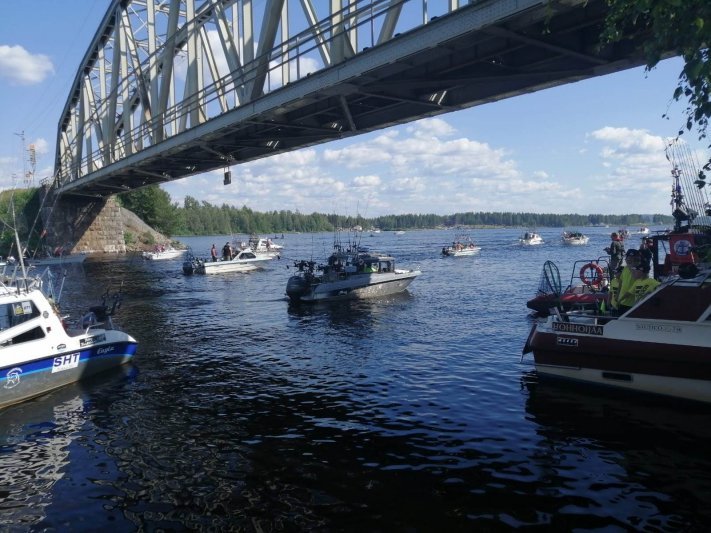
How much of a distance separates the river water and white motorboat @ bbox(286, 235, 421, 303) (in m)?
10.5

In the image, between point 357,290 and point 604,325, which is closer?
point 604,325

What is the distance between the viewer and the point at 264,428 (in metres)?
11.0

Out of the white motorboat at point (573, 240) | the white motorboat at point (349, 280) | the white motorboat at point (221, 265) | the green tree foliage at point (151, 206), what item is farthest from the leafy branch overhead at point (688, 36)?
the green tree foliage at point (151, 206)

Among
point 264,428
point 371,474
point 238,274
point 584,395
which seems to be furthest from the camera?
point 238,274

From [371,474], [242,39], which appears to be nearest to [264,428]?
[371,474]

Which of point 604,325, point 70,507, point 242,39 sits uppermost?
point 242,39

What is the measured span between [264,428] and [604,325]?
789 cm

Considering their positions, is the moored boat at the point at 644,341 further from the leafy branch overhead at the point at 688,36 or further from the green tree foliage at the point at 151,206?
the green tree foliage at the point at 151,206

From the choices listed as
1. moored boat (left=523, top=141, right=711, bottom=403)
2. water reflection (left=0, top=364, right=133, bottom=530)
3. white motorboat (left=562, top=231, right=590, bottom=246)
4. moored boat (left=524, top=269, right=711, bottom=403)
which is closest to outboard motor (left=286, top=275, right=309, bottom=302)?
water reflection (left=0, top=364, right=133, bottom=530)

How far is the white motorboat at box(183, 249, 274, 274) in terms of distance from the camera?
48416 millimetres

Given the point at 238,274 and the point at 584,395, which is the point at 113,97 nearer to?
the point at 238,274

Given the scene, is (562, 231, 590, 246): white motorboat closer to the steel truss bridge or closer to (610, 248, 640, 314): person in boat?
the steel truss bridge

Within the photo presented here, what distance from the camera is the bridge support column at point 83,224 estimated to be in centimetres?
6825

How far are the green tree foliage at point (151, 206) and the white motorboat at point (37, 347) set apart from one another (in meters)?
101
